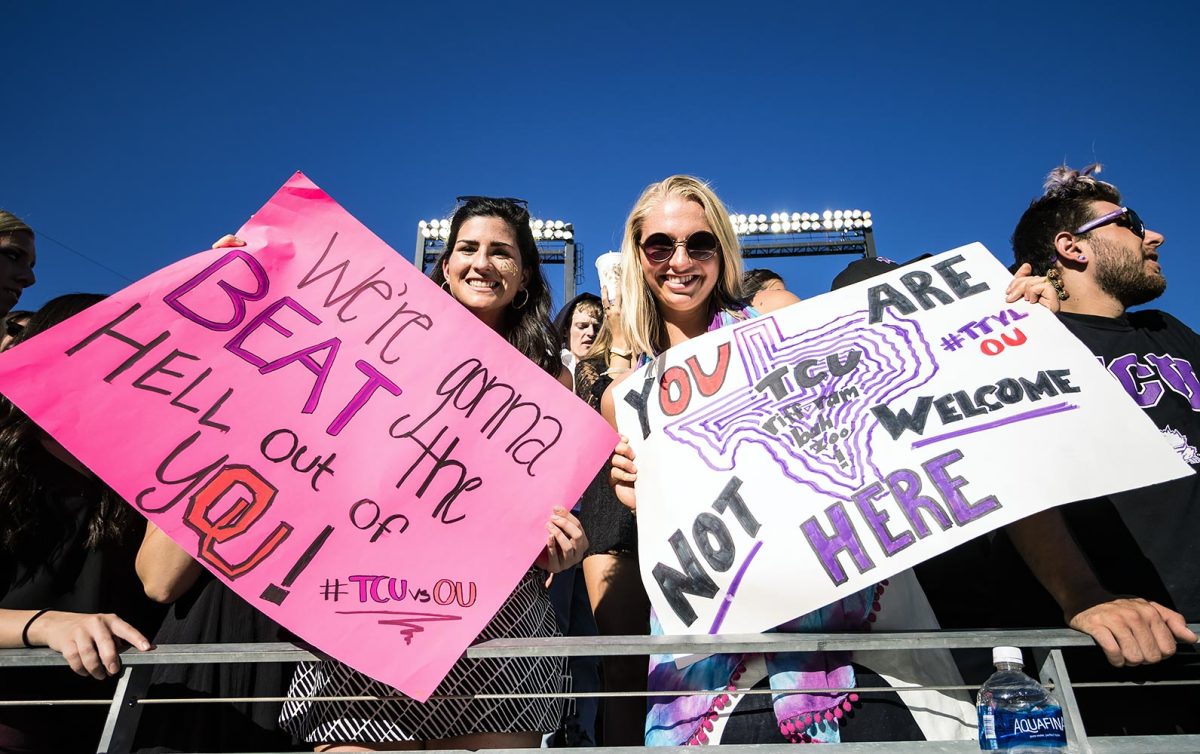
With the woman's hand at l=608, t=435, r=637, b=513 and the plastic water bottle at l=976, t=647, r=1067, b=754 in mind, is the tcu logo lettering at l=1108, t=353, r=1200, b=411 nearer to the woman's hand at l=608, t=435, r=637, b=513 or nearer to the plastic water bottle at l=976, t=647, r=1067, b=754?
the plastic water bottle at l=976, t=647, r=1067, b=754

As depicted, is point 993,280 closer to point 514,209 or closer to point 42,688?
point 514,209

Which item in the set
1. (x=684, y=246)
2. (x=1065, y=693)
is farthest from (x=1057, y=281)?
(x=1065, y=693)

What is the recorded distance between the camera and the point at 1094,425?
1.65 metres

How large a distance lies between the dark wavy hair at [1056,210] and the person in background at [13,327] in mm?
4135

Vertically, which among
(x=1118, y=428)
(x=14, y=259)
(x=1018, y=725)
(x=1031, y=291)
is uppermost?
(x=14, y=259)

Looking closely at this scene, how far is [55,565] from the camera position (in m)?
2.00

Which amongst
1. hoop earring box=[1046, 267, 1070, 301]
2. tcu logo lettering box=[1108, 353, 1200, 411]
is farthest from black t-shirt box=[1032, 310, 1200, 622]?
hoop earring box=[1046, 267, 1070, 301]

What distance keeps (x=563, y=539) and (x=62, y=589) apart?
4.44 feet

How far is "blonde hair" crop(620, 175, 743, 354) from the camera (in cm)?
227

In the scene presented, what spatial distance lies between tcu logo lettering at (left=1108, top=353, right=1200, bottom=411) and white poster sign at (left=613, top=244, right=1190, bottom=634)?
2.95 ft

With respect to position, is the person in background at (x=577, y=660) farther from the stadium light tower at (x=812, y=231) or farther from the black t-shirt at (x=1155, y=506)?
the stadium light tower at (x=812, y=231)

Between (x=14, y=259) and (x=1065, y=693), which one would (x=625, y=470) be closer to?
(x=1065, y=693)

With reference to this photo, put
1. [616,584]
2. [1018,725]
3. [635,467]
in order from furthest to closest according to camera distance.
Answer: [616,584], [635,467], [1018,725]

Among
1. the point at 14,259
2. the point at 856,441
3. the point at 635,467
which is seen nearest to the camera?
the point at 856,441
